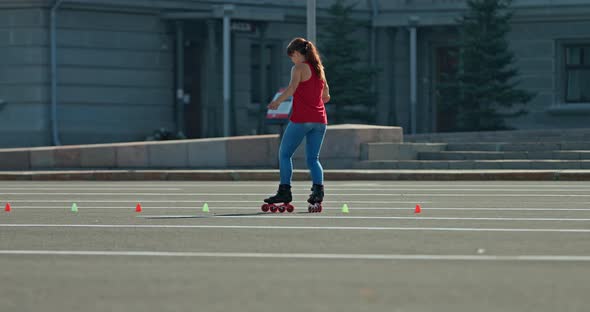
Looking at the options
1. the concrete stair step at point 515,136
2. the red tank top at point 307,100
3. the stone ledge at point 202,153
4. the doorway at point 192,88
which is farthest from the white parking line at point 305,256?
the doorway at point 192,88

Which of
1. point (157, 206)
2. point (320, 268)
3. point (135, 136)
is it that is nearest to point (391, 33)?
point (135, 136)

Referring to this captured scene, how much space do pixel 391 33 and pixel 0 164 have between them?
18.7 m

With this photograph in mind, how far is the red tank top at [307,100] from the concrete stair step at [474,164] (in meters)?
10.5

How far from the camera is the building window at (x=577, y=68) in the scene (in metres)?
38.8

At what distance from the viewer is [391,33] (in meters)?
39.8

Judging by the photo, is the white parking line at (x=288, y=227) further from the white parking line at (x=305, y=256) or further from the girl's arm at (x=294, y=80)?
the girl's arm at (x=294, y=80)

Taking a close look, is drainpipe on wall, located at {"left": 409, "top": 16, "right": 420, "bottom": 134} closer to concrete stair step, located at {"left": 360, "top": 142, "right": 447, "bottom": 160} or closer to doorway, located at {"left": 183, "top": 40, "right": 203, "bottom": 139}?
doorway, located at {"left": 183, "top": 40, "right": 203, "bottom": 139}

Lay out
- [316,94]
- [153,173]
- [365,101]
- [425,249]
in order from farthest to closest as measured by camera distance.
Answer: [365,101] < [153,173] < [316,94] < [425,249]

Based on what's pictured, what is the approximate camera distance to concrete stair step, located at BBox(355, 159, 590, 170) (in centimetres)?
2245

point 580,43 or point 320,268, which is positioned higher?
point 580,43

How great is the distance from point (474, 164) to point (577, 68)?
16.9 m

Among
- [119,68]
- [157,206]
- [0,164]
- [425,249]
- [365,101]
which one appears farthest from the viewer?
[365,101]

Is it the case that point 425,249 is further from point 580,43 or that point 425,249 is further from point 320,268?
point 580,43

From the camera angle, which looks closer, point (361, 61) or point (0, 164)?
point (0, 164)
